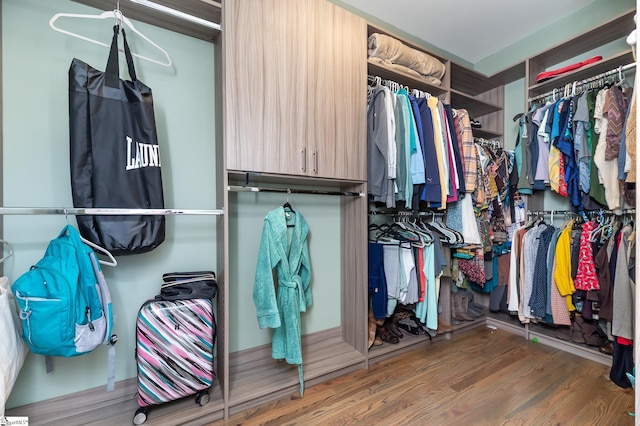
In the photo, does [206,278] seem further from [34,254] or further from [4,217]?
[4,217]

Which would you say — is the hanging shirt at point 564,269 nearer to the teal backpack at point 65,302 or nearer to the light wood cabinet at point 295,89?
the light wood cabinet at point 295,89

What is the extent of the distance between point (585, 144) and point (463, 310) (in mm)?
1669

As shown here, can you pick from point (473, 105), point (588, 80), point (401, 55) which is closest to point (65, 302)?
point (401, 55)

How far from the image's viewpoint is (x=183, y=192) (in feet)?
5.71

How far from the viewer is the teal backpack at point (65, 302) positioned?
3.64 ft

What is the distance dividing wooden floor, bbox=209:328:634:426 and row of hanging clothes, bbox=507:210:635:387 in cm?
26

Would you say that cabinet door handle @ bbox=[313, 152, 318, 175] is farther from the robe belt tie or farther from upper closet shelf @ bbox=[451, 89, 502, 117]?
upper closet shelf @ bbox=[451, 89, 502, 117]

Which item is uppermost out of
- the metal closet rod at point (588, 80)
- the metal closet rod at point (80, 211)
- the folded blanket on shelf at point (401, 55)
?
the folded blanket on shelf at point (401, 55)

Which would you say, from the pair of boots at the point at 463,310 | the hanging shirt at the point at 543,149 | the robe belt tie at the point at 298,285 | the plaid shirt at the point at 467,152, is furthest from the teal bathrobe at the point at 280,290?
the hanging shirt at the point at 543,149

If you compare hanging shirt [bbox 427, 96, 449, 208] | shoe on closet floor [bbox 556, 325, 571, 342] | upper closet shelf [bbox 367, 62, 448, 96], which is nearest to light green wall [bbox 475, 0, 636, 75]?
upper closet shelf [bbox 367, 62, 448, 96]

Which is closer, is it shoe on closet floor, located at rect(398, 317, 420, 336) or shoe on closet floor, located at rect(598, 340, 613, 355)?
shoe on closet floor, located at rect(598, 340, 613, 355)

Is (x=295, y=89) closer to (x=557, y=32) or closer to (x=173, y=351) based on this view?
(x=173, y=351)

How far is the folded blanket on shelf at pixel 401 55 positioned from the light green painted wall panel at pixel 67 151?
1.13 meters

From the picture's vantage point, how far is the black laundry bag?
1.30 meters
